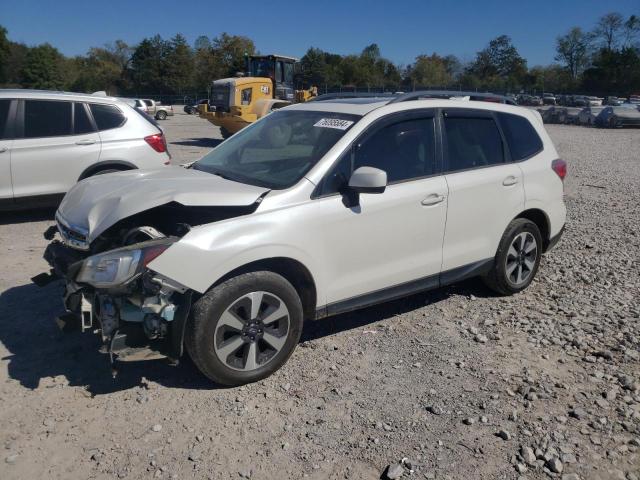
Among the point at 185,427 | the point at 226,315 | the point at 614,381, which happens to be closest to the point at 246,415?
the point at 185,427

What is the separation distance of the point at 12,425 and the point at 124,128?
Answer: 546 centimetres

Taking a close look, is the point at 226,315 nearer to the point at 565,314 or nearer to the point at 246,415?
the point at 246,415

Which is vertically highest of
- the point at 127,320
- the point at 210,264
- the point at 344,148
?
the point at 344,148

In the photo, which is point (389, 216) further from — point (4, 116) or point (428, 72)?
point (428, 72)

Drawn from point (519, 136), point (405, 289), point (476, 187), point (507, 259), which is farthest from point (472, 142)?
point (405, 289)

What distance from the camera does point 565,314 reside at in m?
5.03

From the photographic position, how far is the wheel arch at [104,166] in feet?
25.1

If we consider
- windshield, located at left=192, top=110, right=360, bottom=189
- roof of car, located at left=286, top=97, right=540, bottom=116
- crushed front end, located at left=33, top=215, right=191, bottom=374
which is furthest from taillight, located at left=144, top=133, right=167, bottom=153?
crushed front end, located at left=33, top=215, right=191, bottom=374

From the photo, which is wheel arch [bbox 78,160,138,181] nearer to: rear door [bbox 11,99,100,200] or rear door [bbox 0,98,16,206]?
rear door [bbox 11,99,100,200]

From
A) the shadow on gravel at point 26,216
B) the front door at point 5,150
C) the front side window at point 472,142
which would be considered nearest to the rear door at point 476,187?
the front side window at point 472,142

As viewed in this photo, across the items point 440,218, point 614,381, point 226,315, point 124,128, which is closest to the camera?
point 226,315

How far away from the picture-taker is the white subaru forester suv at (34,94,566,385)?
3395mm

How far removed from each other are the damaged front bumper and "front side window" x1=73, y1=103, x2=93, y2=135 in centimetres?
490

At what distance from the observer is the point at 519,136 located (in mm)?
5359
